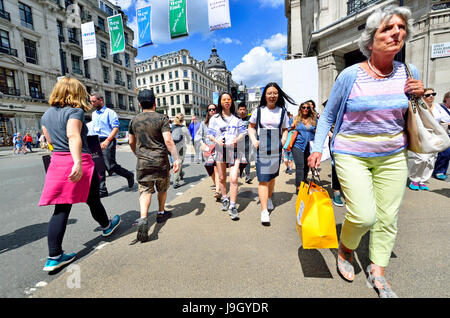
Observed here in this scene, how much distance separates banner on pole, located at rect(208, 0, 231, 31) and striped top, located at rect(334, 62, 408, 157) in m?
10.0

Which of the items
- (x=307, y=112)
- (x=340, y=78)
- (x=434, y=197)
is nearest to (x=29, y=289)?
(x=340, y=78)

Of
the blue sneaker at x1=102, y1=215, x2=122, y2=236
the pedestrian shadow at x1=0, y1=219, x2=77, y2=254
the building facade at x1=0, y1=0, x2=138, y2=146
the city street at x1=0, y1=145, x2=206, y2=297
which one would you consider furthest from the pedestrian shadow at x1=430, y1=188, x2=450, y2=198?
the building facade at x1=0, y1=0, x2=138, y2=146

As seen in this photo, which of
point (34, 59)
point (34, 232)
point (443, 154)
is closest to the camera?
point (34, 232)

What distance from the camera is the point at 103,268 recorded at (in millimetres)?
2234

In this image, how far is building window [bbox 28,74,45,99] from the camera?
2558 cm

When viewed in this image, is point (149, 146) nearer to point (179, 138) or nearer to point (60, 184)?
point (60, 184)

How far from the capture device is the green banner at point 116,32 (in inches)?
529

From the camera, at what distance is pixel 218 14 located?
1012cm

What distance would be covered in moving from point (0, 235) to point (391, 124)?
4.78 metres

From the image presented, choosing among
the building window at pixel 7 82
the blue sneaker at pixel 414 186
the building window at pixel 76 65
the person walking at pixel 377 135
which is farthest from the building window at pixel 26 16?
the blue sneaker at pixel 414 186

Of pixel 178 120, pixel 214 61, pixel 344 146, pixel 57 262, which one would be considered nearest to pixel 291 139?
pixel 344 146

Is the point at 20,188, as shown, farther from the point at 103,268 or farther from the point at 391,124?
the point at 391,124

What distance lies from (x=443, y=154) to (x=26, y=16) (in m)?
38.5
